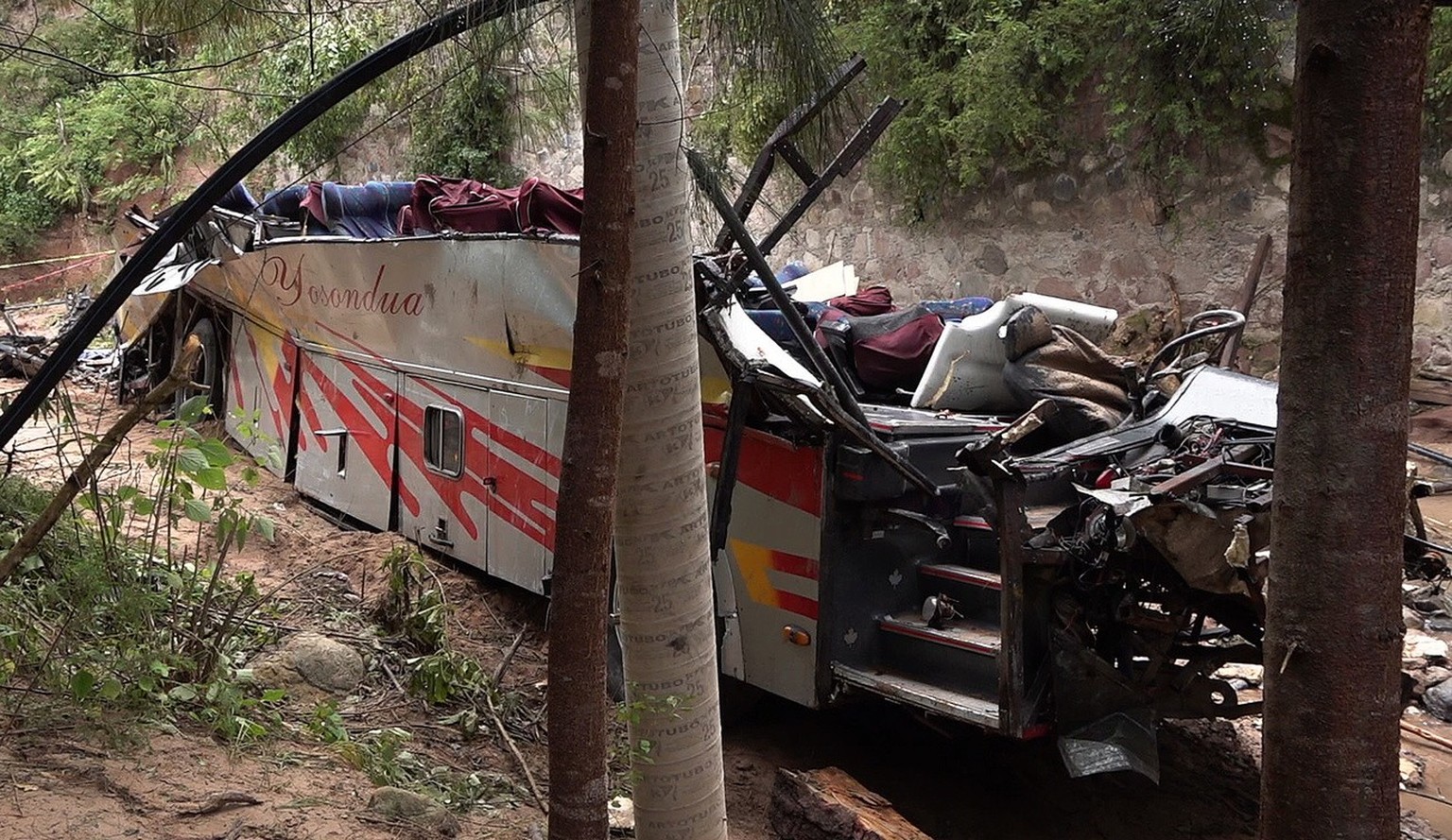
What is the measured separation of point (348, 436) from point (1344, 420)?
663cm

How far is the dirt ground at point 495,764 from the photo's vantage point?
3438 millimetres

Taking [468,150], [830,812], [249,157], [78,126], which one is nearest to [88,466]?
[249,157]

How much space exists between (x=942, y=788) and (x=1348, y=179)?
3.69 metres

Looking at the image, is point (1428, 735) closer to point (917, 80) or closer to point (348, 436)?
point (348, 436)

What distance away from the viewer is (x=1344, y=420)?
7.84 ft

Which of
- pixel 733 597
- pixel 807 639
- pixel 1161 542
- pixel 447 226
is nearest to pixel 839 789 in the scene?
pixel 807 639

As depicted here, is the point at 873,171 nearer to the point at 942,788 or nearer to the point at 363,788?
the point at 942,788

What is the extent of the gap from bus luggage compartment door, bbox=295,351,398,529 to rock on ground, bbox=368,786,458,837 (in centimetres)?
377

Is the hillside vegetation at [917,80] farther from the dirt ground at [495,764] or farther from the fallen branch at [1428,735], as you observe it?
the fallen branch at [1428,735]

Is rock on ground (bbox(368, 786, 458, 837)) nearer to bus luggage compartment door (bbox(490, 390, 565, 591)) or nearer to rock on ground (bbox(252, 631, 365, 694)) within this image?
rock on ground (bbox(252, 631, 365, 694))

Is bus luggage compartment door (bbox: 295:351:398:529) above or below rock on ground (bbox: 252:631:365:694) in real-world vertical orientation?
above

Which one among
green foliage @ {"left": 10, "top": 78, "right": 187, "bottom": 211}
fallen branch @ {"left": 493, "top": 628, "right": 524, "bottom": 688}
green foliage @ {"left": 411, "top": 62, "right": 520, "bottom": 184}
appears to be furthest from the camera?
green foliage @ {"left": 411, "top": 62, "right": 520, "bottom": 184}

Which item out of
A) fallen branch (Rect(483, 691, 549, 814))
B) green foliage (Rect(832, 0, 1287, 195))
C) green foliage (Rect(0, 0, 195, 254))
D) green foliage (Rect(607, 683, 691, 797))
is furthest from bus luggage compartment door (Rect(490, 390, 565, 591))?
green foliage (Rect(832, 0, 1287, 195))

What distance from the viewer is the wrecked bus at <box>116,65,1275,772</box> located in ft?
14.2
